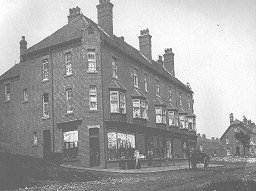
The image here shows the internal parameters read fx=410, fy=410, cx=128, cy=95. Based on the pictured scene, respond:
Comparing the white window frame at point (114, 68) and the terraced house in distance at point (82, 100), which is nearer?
the terraced house in distance at point (82, 100)

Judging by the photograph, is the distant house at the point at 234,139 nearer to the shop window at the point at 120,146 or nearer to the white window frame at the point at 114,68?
the shop window at the point at 120,146

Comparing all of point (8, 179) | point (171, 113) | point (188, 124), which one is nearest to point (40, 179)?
point (8, 179)

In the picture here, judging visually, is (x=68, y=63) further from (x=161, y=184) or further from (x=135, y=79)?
(x=161, y=184)

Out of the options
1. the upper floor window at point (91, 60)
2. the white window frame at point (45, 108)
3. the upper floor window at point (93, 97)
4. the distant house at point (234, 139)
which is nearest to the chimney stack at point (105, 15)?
the upper floor window at point (91, 60)

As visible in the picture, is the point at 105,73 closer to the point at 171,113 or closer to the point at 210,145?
the point at 171,113

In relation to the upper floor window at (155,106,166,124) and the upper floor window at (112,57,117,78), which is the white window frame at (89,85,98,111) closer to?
the upper floor window at (112,57,117,78)

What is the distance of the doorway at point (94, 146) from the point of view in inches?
1362

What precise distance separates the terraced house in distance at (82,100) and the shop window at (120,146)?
0.09 m

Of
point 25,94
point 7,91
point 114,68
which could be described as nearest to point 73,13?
point 114,68

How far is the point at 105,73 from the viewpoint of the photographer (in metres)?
36.2

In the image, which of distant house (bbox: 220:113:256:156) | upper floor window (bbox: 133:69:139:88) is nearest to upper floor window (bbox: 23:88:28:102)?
upper floor window (bbox: 133:69:139:88)

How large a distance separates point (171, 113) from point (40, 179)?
3149 centimetres

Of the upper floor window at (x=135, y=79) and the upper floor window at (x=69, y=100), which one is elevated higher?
the upper floor window at (x=135, y=79)

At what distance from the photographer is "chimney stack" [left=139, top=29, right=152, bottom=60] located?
51.5 meters
